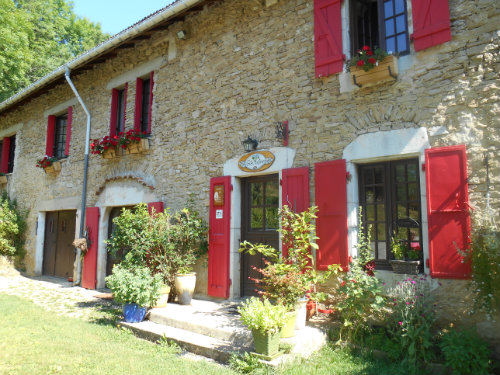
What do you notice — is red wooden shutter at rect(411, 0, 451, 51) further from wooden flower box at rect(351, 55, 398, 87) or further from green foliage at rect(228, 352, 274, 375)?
green foliage at rect(228, 352, 274, 375)

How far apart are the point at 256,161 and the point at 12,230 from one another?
328 inches

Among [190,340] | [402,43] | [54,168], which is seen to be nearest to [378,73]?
[402,43]

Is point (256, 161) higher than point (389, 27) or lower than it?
lower

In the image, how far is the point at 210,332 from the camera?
4457mm

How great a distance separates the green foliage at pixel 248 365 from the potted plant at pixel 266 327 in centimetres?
9

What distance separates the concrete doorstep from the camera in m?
3.92

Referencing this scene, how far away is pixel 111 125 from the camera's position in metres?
8.41

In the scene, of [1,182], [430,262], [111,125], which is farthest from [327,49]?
[1,182]

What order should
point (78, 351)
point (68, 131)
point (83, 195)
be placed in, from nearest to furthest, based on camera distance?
point (78, 351)
point (83, 195)
point (68, 131)

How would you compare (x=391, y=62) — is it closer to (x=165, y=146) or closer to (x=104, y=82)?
(x=165, y=146)

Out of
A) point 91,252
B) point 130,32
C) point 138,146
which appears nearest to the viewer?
point 130,32

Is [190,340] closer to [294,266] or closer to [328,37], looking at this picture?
[294,266]

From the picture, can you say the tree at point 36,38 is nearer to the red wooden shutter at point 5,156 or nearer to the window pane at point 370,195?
the red wooden shutter at point 5,156

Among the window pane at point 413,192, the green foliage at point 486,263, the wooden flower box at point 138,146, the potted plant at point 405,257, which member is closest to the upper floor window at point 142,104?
the wooden flower box at point 138,146
